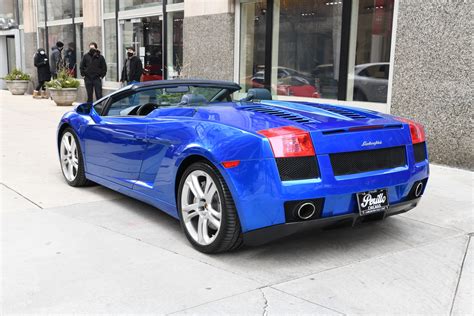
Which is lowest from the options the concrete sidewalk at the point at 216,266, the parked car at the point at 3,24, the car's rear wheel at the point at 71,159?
the concrete sidewalk at the point at 216,266

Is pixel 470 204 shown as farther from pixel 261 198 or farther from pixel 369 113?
pixel 261 198

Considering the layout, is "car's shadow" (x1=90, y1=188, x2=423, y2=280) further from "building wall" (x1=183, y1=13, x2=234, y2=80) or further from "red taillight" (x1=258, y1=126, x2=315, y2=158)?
"building wall" (x1=183, y1=13, x2=234, y2=80)

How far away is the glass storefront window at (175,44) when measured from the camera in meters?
13.2

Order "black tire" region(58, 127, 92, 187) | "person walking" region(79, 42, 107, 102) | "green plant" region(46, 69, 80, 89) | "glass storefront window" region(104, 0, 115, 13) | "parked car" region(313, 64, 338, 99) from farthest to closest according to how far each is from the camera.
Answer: "green plant" region(46, 69, 80, 89), "glass storefront window" region(104, 0, 115, 13), "person walking" region(79, 42, 107, 102), "parked car" region(313, 64, 338, 99), "black tire" region(58, 127, 92, 187)

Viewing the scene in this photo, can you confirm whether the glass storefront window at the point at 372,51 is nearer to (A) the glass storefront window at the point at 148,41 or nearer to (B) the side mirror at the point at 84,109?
(B) the side mirror at the point at 84,109

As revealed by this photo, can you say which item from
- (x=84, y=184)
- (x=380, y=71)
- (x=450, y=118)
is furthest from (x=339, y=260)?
(x=380, y=71)

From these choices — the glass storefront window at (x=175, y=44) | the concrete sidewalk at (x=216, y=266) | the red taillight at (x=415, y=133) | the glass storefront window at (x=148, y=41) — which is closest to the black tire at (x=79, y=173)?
the concrete sidewalk at (x=216, y=266)

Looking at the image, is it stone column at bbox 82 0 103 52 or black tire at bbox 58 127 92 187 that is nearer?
black tire at bbox 58 127 92 187

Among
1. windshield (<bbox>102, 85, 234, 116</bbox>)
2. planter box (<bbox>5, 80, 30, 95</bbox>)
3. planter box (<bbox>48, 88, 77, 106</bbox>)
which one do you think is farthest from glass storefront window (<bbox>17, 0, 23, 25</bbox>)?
windshield (<bbox>102, 85, 234, 116</bbox>)

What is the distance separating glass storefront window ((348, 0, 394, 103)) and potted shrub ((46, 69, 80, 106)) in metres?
10.4

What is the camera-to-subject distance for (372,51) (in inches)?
339

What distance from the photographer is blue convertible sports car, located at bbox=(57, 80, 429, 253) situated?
3.46 meters

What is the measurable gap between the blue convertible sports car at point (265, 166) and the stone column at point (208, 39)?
6777 millimetres

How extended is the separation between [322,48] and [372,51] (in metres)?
1.25
